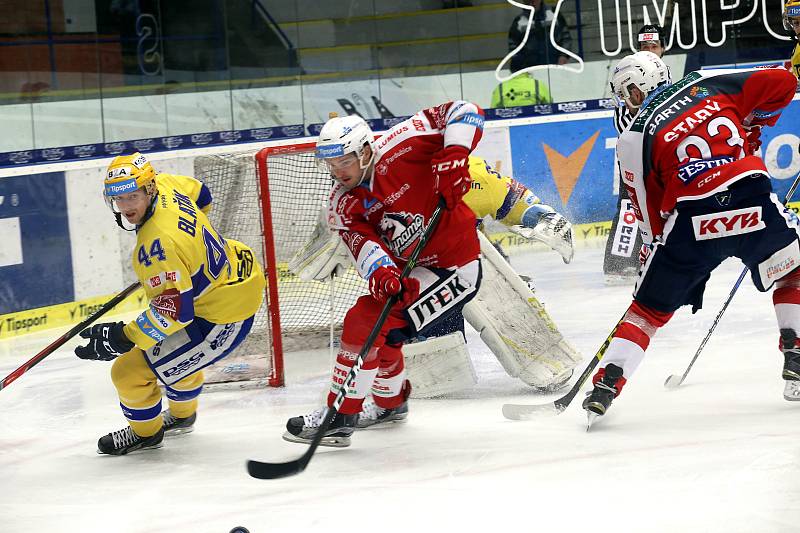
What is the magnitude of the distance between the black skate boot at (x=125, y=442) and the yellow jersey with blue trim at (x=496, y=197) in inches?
67.6

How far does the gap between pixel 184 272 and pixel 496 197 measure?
1715 mm

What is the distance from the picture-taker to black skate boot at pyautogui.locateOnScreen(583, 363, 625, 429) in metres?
3.49

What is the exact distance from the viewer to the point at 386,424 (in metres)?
3.85

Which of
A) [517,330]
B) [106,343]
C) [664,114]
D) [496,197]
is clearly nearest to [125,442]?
[106,343]

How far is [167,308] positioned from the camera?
11.5 feet

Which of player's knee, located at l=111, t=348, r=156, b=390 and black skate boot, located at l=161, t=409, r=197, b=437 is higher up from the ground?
player's knee, located at l=111, t=348, r=156, b=390

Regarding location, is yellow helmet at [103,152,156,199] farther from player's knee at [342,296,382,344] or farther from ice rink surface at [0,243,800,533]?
ice rink surface at [0,243,800,533]

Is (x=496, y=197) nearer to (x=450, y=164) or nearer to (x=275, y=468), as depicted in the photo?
(x=450, y=164)

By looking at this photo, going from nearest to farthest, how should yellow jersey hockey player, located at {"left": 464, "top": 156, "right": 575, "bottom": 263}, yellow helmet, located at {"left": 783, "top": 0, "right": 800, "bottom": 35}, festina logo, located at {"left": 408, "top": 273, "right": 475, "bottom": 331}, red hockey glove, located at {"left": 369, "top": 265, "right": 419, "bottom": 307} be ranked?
red hockey glove, located at {"left": 369, "top": 265, "right": 419, "bottom": 307}
festina logo, located at {"left": 408, "top": 273, "right": 475, "bottom": 331}
yellow jersey hockey player, located at {"left": 464, "top": 156, "right": 575, "bottom": 263}
yellow helmet, located at {"left": 783, "top": 0, "right": 800, "bottom": 35}

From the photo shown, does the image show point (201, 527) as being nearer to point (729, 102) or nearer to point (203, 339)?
point (203, 339)

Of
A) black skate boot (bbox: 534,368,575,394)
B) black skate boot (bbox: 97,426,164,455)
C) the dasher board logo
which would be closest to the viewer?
black skate boot (bbox: 97,426,164,455)

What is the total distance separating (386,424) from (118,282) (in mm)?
2552

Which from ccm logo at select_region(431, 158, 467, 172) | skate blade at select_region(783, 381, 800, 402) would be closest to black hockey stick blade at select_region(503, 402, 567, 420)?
skate blade at select_region(783, 381, 800, 402)

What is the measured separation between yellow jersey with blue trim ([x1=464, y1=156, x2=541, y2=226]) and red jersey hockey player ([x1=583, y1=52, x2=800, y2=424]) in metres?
1.23
